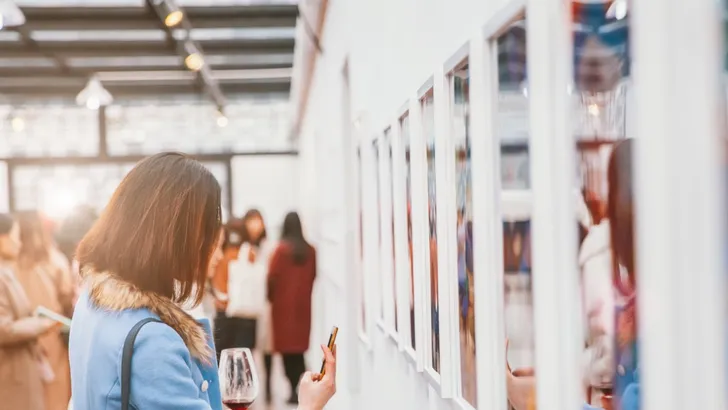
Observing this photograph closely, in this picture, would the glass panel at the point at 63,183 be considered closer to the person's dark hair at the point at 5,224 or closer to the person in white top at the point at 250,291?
the person in white top at the point at 250,291

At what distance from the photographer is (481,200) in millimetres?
1761

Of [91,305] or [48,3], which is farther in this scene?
[48,3]

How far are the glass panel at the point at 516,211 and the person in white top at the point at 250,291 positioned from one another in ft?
20.5

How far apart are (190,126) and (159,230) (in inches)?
631

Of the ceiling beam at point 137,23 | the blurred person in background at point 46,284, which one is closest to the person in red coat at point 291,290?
the blurred person in background at point 46,284

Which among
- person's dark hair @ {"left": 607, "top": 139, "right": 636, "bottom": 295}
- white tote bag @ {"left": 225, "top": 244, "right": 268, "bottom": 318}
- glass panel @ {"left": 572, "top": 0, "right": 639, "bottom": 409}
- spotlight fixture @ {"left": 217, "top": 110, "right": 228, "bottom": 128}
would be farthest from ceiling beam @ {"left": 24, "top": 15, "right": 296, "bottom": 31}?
person's dark hair @ {"left": 607, "top": 139, "right": 636, "bottom": 295}

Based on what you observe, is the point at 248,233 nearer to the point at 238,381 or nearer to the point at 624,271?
the point at 238,381

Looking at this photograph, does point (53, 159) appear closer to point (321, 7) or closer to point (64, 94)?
point (64, 94)

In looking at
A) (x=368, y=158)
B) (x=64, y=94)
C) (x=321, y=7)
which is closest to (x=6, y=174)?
(x=64, y=94)

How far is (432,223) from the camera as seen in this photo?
2.52 m

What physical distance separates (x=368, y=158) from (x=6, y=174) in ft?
45.3

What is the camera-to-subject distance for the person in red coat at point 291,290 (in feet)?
25.3

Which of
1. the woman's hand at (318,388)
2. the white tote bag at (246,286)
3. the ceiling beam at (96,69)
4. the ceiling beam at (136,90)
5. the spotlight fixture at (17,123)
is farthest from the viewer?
the spotlight fixture at (17,123)

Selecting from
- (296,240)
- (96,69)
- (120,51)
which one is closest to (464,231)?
(296,240)
